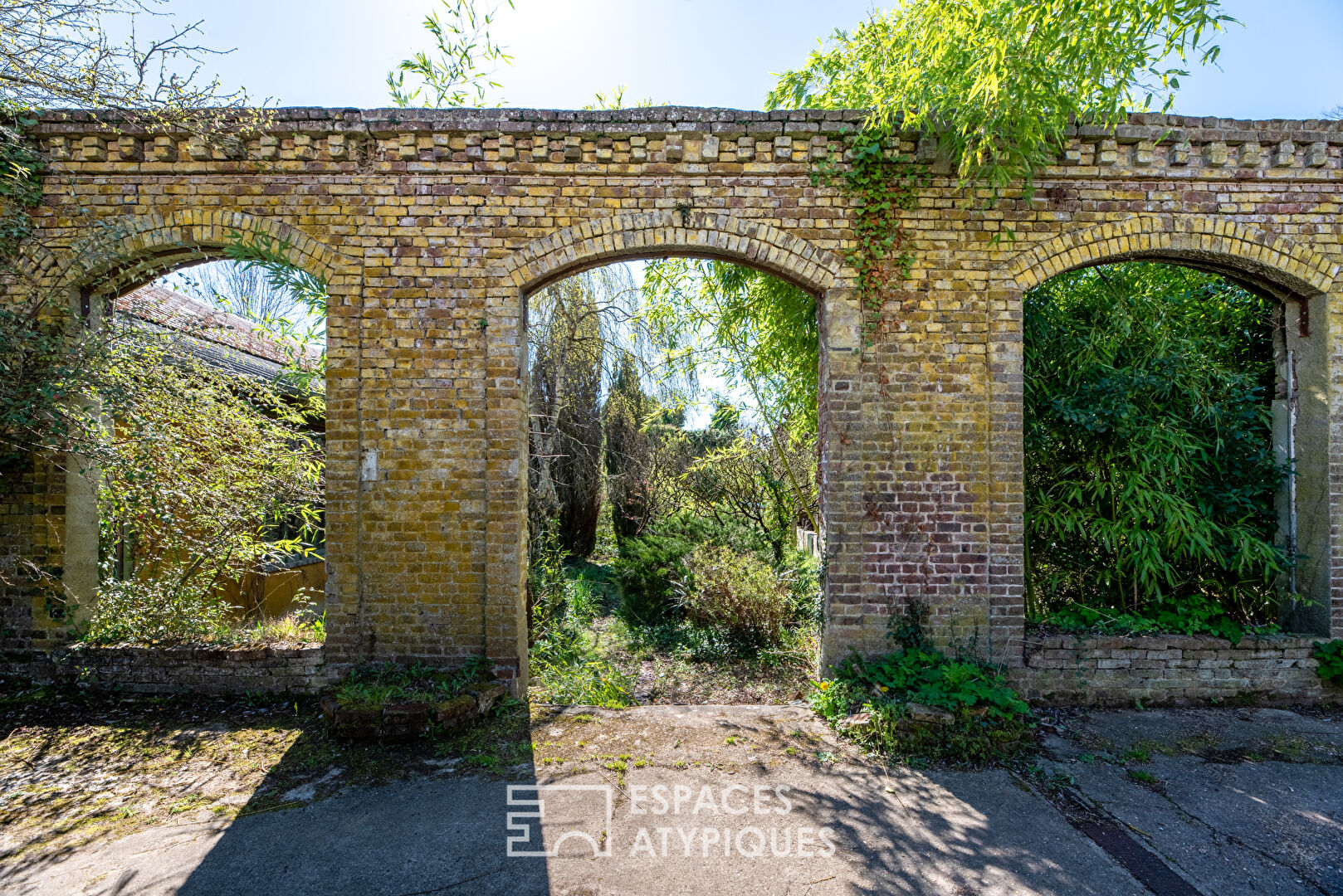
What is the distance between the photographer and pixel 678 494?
1077cm

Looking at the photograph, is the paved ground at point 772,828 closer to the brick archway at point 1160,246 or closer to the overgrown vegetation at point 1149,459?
the overgrown vegetation at point 1149,459

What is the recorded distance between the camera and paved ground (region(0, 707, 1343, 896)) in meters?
2.84

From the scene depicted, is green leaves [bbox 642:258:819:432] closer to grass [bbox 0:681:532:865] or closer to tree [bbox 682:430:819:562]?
tree [bbox 682:430:819:562]

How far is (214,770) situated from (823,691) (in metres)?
4.06

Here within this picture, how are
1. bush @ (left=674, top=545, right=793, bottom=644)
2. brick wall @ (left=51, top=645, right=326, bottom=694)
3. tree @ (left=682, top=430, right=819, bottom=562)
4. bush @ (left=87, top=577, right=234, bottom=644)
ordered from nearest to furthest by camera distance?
brick wall @ (left=51, top=645, right=326, bottom=694), bush @ (left=87, top=577, right=234, bottom=644), bush @ (left=674, top=545, right=793, bottom=644), tree @ (left=682, top=430, right=819, bottom=562)

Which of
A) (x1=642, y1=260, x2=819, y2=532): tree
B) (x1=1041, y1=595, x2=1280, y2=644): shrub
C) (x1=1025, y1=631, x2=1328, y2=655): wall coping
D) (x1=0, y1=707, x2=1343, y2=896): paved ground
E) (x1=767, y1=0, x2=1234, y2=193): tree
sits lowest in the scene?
(x1=0, y1=707, x2=1343, y2=896): paved ground

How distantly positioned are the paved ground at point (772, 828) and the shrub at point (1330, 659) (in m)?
0.64

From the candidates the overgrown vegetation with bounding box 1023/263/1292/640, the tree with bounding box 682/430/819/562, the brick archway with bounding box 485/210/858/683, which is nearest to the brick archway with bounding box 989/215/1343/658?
the overgrown vegetation with bounding box 1023/263/1292/640

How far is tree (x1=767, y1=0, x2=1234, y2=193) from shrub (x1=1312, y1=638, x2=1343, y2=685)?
4.16m

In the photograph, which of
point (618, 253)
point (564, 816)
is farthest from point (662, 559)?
point (564, 816)

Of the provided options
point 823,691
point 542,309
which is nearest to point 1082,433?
point 823,691

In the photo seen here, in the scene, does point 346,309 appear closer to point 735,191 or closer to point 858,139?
point 735,191

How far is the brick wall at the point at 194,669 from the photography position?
15.3 ft

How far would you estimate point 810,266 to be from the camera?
4.60 meters
